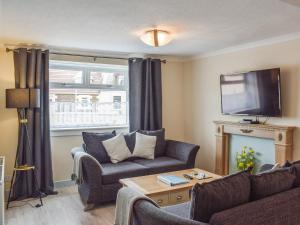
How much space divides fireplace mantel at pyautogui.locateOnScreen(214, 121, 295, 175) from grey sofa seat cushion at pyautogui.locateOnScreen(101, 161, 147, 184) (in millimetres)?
1406

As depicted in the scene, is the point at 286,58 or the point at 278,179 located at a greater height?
the point at 286,58

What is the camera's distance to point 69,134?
4430 millimetres

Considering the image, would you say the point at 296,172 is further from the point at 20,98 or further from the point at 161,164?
the point at 20,98

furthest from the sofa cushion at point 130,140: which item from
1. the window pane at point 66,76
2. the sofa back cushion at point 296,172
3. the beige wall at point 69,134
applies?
the sofa back cushion at point 296,172

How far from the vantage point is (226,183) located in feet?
5.56

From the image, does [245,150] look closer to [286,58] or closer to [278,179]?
[286,58]

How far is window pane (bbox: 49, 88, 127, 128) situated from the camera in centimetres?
452

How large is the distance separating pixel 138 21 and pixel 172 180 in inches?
70.9

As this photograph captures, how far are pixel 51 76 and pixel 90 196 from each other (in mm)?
2135

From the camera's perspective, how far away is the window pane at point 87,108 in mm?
4520

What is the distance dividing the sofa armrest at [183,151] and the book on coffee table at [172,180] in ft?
2.92

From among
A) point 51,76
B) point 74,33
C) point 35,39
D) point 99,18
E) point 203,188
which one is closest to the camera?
point 203,188

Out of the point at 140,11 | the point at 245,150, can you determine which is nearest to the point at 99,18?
the point at 140,11

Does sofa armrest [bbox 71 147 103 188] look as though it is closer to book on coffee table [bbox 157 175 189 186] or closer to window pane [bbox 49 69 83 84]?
book on coffee table [bbox 157 175 189 186]
